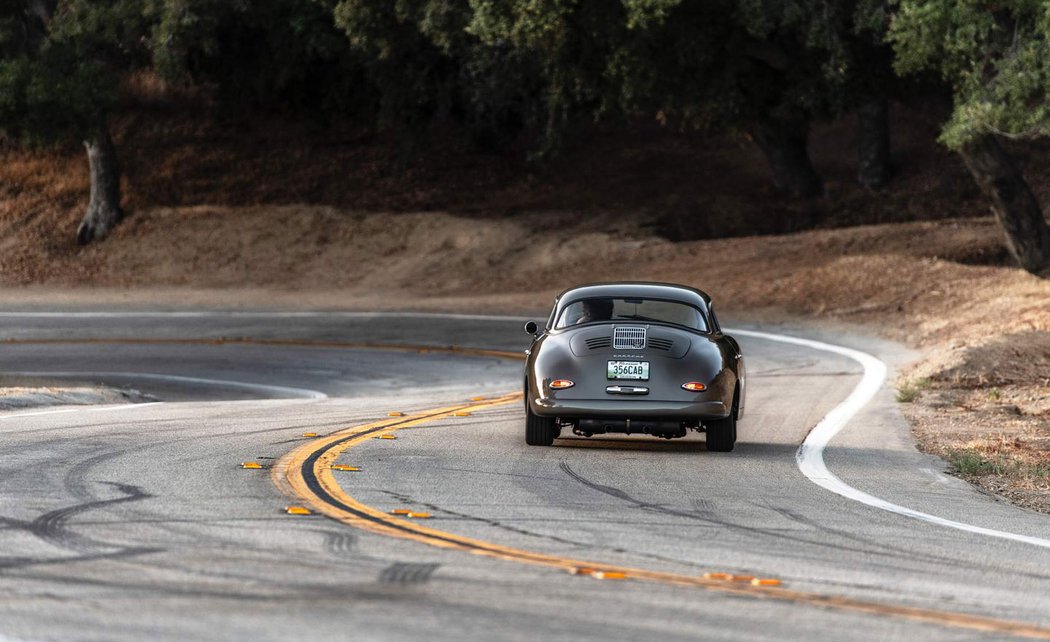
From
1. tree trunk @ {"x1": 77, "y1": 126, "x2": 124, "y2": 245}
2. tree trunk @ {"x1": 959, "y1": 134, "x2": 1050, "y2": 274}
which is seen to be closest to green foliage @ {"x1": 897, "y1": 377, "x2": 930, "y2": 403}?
tree trunk @ {"x1": 959, "y1": 134, "x2": 1050, "y2": 274}

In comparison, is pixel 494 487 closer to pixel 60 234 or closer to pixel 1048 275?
pixel 1048 275

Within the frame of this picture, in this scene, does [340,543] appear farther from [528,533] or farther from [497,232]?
[497,232]

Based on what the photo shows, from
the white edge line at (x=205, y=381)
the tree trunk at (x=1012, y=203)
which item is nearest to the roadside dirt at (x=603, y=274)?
the tree trunk at (x=1012, y=203)

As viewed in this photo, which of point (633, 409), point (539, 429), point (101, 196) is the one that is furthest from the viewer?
point (101, 196)

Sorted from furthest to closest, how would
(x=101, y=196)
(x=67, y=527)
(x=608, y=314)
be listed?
(x=101, y=196), (x=608, y=314), (x=67, y=527)

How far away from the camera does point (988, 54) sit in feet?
89.7

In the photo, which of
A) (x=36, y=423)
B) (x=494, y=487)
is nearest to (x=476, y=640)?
(x=494, y=487)

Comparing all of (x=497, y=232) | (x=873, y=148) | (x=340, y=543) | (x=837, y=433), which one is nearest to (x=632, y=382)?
(x=837, y=433)

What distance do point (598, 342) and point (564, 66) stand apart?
24141 millimetres

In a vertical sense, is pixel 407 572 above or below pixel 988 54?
below

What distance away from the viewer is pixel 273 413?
53.8 ft

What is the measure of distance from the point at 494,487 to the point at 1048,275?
935 inches

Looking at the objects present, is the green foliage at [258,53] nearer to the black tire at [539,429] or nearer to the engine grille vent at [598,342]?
the black tire at [539,429]

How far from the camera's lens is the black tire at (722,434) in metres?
13.7
